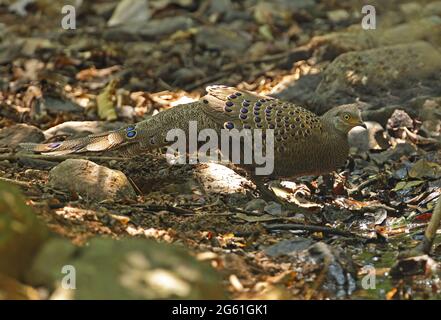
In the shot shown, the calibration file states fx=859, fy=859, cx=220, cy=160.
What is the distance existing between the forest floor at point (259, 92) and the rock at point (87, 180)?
8 centimetres

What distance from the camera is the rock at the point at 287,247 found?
189 inches

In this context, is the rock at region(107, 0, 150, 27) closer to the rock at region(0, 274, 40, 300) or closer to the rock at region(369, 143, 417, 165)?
the rock at region(369, 143, 417, 165)

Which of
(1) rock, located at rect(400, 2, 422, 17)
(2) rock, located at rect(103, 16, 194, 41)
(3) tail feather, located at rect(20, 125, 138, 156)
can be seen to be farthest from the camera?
(2) rock, located at rect(103, 16, 194, 41)

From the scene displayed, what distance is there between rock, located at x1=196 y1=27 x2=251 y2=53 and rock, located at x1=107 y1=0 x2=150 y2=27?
38.4 inches

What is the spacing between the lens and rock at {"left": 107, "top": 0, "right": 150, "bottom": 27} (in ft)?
35.3

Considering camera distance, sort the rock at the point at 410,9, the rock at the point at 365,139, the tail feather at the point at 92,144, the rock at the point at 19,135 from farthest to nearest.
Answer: the rock at the point at 410,9, the rock at the point at 365,139, the rock at the point at 19,135, the tail feather at the point at 92,144

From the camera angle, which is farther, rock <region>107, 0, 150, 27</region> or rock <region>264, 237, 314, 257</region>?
rock <region>107, 0, 150, 27</region>

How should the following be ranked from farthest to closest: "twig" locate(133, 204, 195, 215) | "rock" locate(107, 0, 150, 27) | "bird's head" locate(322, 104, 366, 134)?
"rock" locate(107, 0, 150, 27) → "bird's head" locate(322, 104, 366, 134) → "twig" locate(133, 204, 195, 215)

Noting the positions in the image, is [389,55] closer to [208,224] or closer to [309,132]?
[309,132]

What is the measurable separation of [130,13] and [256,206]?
5718 mm

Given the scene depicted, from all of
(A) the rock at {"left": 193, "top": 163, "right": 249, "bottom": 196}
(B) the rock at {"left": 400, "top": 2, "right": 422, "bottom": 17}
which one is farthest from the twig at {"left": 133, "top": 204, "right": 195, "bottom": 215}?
(B) the rock at {"left": 400, "top": 2, "right": 422, "bottom": 17}

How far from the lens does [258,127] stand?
5.93 metres

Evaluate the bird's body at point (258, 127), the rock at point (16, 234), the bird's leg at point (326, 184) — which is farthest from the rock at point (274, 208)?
the rock at point (16, 234)

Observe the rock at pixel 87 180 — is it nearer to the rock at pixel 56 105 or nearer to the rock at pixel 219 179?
the rock at pixel 219 179
